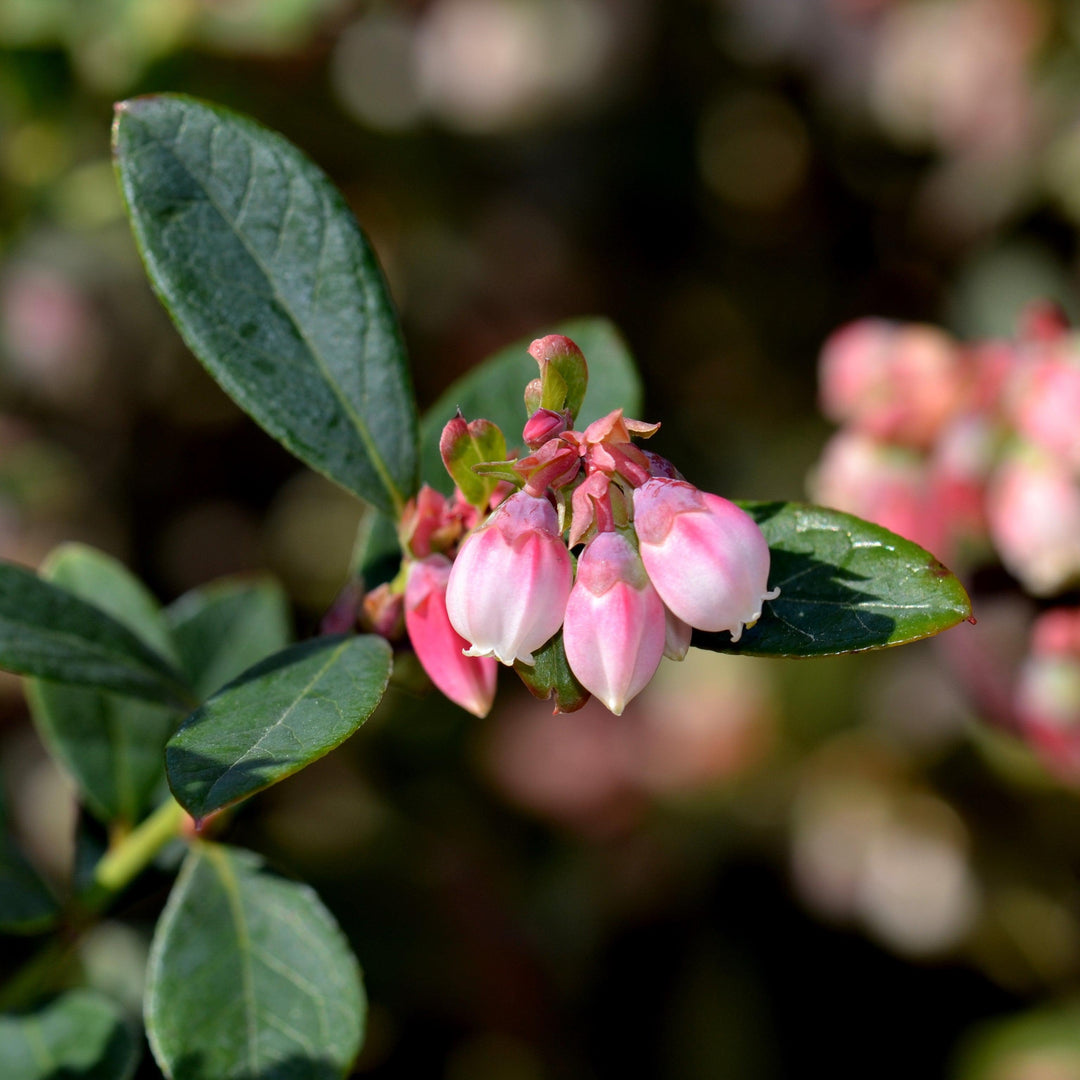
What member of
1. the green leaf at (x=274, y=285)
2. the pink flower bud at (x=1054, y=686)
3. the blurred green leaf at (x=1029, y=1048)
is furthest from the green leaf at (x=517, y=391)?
the blurred green leaf at (x=1029, y=1048)

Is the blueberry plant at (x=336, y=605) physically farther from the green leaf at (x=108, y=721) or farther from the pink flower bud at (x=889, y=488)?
the pink flower bud at (x=889, y=488)

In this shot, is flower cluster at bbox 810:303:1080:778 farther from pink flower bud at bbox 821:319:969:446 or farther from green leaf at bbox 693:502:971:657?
green leaf at bbox 693:502:971:657

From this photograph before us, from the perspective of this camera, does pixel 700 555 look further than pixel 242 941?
No

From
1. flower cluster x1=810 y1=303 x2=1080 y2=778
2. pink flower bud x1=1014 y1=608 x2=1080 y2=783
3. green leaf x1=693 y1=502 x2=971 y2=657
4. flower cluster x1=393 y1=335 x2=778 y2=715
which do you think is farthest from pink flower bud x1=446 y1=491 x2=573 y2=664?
pink flower bud x1=1014 y1=608 x2=1080 y2=783

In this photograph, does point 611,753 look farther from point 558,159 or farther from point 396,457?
point 396,457

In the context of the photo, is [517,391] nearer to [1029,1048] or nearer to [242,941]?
[242,941]

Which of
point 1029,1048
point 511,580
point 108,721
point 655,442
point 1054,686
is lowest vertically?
point 1029,1048

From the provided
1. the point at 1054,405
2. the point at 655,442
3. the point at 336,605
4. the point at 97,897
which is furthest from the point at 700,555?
the point at 655,442
